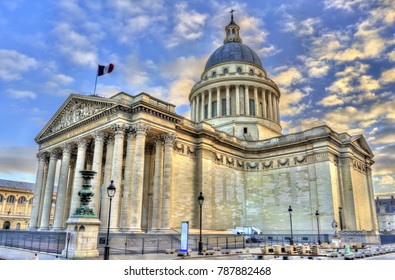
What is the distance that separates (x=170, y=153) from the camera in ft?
114

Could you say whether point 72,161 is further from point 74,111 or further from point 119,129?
point 119,129

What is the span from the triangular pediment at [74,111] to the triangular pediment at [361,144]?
34412 millimetres

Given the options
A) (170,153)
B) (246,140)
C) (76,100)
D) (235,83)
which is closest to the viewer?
(170,153)

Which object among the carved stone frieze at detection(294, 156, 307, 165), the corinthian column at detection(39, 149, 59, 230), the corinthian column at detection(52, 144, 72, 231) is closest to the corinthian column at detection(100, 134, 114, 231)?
the corinthian column at detection(52, 144, 72, 231)

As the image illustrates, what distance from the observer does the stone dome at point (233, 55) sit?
6254 centimetres

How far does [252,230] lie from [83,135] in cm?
2515

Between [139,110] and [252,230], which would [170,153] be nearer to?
[139,110]

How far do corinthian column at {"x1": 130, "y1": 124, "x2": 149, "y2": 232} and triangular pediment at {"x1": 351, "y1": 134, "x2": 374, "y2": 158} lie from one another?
3081 centimetres

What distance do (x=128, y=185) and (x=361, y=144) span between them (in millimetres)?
37330

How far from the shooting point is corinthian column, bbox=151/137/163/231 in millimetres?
32469

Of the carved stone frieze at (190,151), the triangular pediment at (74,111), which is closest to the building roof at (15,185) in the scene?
the triangular pediment at (74,111)

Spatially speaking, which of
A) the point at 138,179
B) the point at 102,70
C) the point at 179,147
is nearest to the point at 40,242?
the point at 138,179

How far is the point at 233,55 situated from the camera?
206 feet
